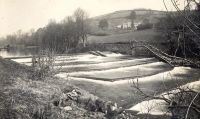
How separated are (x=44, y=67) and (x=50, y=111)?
19.7 feet

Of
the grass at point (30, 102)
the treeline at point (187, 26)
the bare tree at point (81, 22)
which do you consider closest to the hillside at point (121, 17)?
the bare tree at point (81, 22)

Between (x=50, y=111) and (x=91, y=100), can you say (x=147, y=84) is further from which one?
(x=50, y=111)

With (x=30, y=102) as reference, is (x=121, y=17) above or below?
above

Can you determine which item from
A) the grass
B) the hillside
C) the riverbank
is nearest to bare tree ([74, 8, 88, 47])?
the hillside

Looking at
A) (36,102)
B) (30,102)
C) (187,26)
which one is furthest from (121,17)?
(187,26)

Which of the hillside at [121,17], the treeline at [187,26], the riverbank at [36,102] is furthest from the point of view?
the hillside at [121,17]

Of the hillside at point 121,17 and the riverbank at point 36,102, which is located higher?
the hillside at point 121,17

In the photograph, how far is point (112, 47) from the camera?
54.3 m

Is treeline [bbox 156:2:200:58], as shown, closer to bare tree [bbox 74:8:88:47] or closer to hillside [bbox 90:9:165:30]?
bare tree [bbox 74:8:88:47]

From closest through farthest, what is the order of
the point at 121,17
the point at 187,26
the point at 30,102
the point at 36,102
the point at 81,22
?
1. the point at 187,26
2. the point at 30,102
3. the point at 36,102
4. the point at 81,22
5. the point at 121,17

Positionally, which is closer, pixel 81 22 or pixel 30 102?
pixel 30 102

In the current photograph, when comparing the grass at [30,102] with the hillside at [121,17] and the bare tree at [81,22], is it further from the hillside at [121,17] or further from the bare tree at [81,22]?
the hillside at [121,17]

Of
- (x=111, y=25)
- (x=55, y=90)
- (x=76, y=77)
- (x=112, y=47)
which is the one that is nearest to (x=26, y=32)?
(x=111, y=25)

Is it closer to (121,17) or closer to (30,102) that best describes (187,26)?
(30,102)
